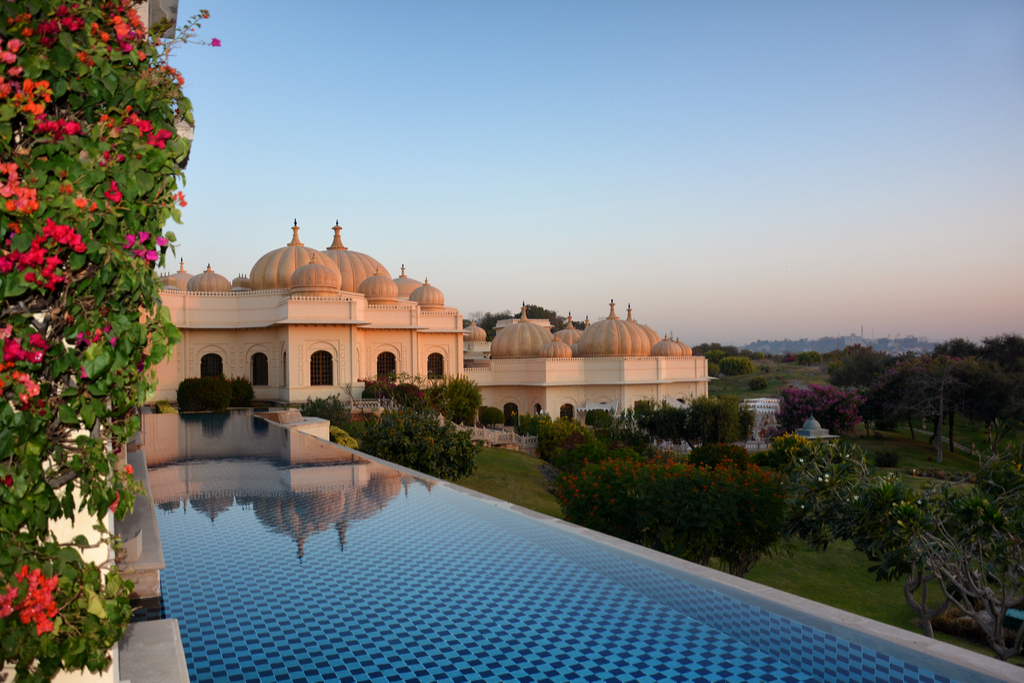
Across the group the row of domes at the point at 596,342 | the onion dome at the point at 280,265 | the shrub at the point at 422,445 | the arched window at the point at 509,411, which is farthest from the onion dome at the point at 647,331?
the shrub at the point at 422,445

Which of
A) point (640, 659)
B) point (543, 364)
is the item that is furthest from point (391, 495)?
point (543, 364)

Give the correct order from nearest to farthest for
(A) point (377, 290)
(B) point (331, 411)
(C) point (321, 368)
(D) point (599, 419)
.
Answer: (B) point (331, 411) → (C) point (321, 368) → (D) point (599, 419) → (A) point (377, 290)

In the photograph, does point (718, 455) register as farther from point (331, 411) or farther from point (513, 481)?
point (331, 411)

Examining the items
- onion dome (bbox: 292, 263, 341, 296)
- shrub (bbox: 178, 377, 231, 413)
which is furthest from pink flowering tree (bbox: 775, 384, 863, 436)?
shrub (bbox: 178, 377, 231, 413)

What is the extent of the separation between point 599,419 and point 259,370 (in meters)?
13.3

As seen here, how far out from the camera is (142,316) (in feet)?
6.30

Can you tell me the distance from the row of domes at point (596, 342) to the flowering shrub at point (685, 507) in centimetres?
2243

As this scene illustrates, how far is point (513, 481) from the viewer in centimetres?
1603

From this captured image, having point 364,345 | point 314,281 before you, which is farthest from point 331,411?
point 364,345

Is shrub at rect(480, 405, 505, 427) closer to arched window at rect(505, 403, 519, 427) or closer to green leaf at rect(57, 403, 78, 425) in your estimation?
arched window at rect(505, 403, 519, 427)

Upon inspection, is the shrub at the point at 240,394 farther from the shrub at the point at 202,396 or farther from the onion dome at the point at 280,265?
the onion dome at the point at 280,265

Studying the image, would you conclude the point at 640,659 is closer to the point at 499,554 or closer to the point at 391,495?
the point at 499,554

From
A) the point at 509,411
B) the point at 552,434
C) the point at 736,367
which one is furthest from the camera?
the point at 736,367

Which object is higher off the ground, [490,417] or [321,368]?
[321,368]
